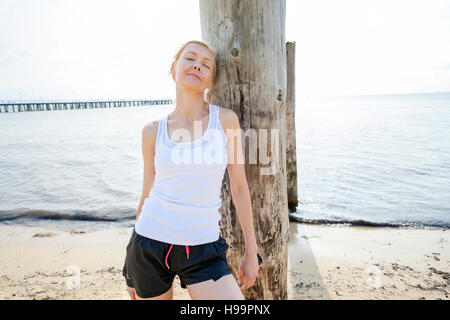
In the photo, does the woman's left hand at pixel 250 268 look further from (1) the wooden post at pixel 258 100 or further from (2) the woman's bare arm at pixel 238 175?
(1) the wooden post at pixel 258 100

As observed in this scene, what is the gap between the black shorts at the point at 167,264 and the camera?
5.39ft

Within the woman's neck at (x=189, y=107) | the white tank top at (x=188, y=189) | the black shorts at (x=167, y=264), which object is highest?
the woman's neck at (x=189, y=107)

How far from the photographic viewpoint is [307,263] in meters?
4.25

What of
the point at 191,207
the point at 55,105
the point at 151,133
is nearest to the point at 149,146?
the point at 151,133

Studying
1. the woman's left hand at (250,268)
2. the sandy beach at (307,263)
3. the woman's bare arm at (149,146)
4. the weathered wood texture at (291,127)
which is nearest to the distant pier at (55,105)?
the sandy beach at (307,263)

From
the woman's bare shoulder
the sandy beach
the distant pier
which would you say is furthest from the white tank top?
the distant pier

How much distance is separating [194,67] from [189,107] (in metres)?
0.27

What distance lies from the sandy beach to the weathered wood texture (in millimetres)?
1121

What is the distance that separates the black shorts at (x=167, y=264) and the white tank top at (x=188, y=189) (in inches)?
1.9

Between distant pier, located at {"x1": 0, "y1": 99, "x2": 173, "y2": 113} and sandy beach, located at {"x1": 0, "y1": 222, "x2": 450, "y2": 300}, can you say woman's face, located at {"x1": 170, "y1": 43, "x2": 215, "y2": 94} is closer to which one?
sandy beach, located at {"x1": 0, "y1": 222, "x2": 450, "y2": 300}

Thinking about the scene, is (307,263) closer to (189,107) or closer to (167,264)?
(167,264)

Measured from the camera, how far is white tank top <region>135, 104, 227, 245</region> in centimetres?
167
